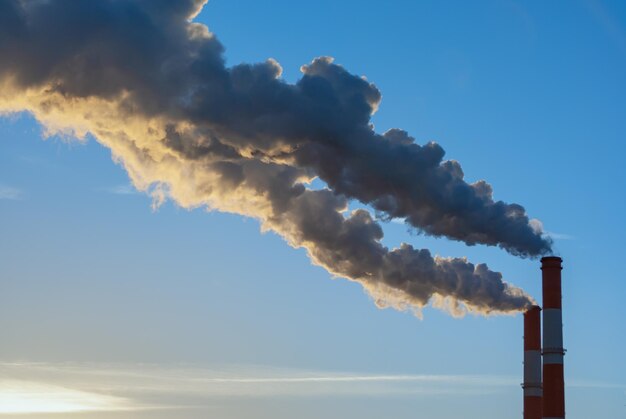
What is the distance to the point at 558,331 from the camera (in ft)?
136

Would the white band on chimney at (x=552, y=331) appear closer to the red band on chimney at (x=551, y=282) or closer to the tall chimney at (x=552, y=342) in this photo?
the tall chimney at (x=552, y=342)

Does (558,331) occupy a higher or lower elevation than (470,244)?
lower

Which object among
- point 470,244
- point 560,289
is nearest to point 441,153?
point 470,244

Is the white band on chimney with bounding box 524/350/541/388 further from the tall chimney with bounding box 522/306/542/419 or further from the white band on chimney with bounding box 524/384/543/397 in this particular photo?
the white band on chimney with bounding box 524/384/543/397

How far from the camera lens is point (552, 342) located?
1624 inches

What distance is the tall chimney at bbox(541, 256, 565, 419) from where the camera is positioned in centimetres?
4066

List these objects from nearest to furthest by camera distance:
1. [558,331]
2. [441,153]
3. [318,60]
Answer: [318,60] → [441,153] → [558,331]

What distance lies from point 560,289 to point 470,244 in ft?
14.1

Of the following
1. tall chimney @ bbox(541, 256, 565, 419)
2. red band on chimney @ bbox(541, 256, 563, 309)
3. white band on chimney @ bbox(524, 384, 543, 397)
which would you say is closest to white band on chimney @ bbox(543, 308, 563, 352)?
tall chimney @ bbox(541, 256, 565, 419)

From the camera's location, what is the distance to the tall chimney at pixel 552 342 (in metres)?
40.7

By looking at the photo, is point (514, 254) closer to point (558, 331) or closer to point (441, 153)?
point (558, 331)

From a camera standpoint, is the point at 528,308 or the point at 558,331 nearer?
the point at 558,331

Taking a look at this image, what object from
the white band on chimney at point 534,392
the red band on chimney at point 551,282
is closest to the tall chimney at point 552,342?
the red band on chimney at point 551,282

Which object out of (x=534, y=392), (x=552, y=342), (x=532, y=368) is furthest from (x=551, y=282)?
(x=534, y=392)
